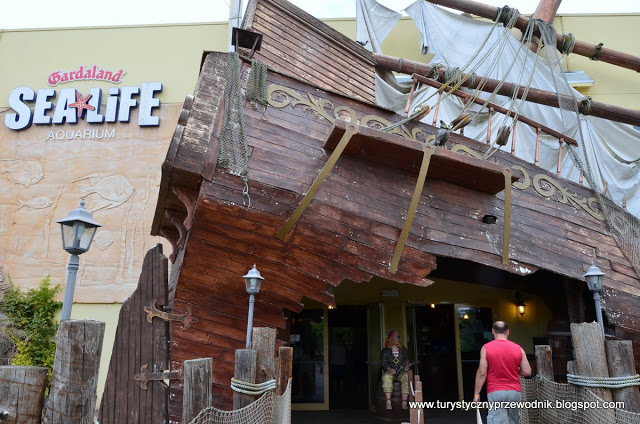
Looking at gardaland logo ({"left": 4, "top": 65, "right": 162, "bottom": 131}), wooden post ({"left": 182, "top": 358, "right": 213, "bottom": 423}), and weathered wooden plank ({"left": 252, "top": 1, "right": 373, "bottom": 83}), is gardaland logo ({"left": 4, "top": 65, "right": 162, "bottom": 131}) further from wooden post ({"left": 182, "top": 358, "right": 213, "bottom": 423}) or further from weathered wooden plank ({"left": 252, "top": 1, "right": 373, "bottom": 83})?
wooden post ({"left": 182, "top": 358, "right": 213, "bottom": 423})

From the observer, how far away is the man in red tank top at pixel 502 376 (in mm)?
3168

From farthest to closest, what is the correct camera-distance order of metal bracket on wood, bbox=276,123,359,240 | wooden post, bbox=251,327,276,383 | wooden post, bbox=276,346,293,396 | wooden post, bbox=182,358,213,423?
1. metal bracket on wood, bbox=276,123,359,240
2. wooden post, bbox=276,346,293,396
3. wooden post, bbox=251,327,276,383
4. wooden post, bbox=182,358,213,423

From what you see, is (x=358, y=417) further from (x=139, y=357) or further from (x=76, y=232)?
(x=76, y=232)

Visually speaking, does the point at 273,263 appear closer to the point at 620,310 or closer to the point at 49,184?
the point at 620,310

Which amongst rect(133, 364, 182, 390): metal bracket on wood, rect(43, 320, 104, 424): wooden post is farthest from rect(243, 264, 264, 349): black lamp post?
rect(43, 320, 104, 424): wooden post

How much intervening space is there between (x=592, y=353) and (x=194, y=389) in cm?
218

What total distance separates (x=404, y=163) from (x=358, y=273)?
111cm

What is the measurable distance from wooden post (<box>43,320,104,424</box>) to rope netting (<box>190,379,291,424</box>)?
2.02 ft

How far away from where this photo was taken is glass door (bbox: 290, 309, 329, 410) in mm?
7832

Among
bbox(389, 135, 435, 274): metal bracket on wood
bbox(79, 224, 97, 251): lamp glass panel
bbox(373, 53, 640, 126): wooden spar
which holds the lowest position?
bbox(79, 224, 97, 251): lamp glass panel

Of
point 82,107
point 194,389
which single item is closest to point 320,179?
point 194,389

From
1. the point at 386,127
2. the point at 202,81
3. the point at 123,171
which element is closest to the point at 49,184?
the point at 123,171

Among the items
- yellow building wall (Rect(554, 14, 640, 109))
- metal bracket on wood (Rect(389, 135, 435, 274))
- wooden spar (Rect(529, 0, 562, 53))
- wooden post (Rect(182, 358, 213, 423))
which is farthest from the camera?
yellow building wall (Rect(554, 14, 640, 109))

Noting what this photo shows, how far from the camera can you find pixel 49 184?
33.9 feet
